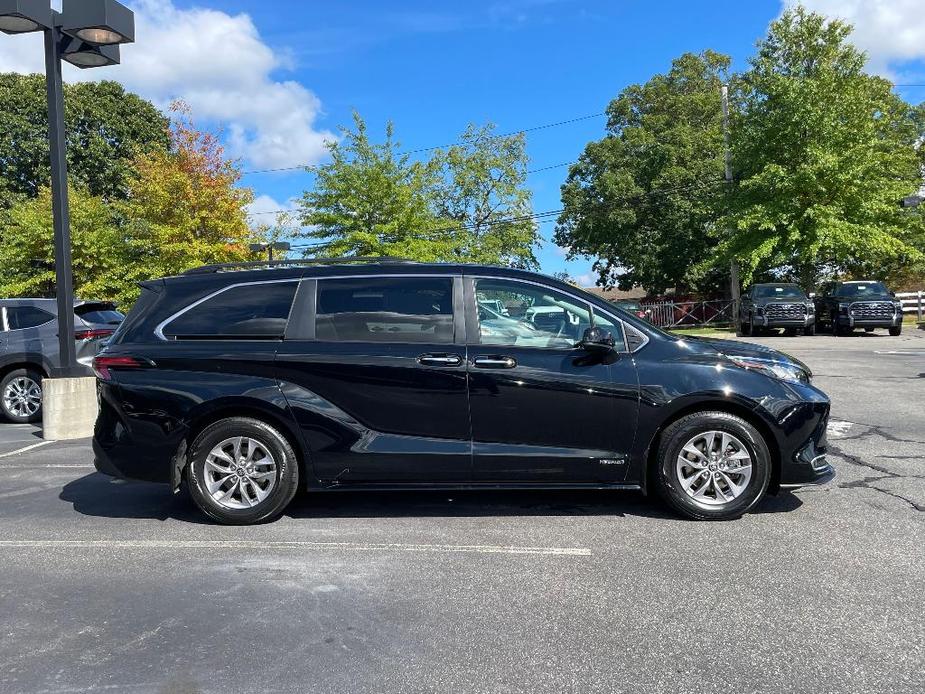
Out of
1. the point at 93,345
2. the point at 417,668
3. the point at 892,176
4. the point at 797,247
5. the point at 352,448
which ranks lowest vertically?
the point at 417,668

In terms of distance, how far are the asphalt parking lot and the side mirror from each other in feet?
4.06

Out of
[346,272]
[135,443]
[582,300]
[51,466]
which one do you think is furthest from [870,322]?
[135,443]

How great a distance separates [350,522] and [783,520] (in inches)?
119

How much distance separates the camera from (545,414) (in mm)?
5043

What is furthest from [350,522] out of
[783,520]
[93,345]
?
[93,345]

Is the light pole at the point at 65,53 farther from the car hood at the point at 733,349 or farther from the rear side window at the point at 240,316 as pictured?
the car hood at the point at 733,349

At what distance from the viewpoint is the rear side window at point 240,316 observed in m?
5.31

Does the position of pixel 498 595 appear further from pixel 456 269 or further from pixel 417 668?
pixel 456 269

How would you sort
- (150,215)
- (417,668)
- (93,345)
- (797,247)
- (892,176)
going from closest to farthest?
(417,668) < (93,345) < (150,215) < (797,247) < (892,176)

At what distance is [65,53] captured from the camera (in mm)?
9227

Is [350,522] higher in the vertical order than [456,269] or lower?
lower

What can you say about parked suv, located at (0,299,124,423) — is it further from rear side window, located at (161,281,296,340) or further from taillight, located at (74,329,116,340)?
rear side window, located at (161,281,296,340)

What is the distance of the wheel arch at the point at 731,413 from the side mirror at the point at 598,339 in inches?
25.8

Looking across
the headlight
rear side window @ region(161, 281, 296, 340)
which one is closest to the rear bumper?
rear side window @ region(161, 281, 296, 340)
